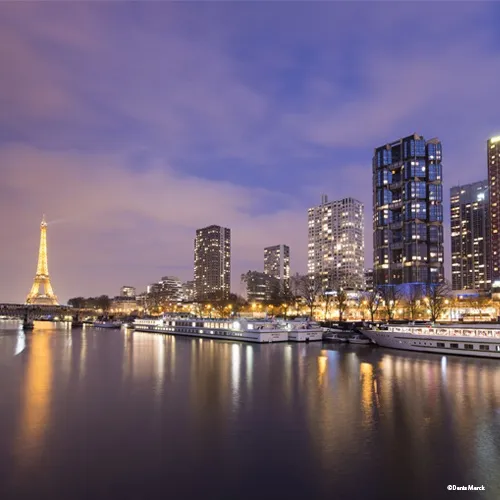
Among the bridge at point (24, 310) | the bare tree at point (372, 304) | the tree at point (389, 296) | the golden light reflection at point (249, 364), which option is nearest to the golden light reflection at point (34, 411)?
the golden light reflection at point (249, 364)

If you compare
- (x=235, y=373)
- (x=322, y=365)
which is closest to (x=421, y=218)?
(x=322, y=365)

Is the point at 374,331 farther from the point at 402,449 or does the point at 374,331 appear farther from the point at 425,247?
the point at 425,247

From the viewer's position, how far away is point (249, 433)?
2636 centimetres

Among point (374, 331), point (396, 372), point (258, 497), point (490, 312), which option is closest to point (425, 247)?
point (490, 312)

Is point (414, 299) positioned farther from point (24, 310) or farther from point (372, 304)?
point (24, 310)

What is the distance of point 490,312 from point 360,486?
155546 millimetres

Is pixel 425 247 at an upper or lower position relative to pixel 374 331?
upper

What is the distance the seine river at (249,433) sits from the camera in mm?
19188

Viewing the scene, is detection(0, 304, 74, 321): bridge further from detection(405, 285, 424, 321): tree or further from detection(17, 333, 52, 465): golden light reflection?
detection(405, 285, 424, 321): tree

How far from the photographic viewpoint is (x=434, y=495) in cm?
1803

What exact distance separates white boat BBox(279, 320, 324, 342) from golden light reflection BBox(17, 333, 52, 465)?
158 ft

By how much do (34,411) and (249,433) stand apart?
1635cm

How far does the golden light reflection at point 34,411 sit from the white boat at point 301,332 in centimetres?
4813

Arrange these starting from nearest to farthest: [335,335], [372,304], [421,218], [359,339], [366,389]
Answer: [366,389] → [359,339] → [335,335] → [372,304] → [421,218]
